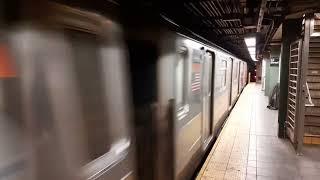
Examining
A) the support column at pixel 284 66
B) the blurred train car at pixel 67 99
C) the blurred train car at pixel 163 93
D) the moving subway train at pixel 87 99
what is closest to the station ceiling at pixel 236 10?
the support column at pixel 284 66

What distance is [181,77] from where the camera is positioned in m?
3.38

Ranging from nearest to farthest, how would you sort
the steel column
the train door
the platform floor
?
the platform floor
the steel column
the train door

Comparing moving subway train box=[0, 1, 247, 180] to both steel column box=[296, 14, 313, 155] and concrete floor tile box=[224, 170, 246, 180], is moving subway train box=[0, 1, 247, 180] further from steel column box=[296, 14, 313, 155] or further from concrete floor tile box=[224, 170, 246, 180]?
steel column box=[296, 14, 313, 155]

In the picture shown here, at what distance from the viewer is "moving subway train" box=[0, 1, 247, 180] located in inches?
41.7

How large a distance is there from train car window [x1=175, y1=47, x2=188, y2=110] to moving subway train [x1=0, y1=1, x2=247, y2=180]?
0.13 meters

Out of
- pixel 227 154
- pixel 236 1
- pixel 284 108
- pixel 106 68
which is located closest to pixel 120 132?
pixel 106 68

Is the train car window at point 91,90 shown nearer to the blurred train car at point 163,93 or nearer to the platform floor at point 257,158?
the blurred train car at point 163,93

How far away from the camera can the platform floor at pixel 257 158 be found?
156 inches

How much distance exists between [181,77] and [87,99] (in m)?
2.01

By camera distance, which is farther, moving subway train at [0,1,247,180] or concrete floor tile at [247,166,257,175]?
concrete floor tile at [247,166,257,175]

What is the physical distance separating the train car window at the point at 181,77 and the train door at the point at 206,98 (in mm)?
1205

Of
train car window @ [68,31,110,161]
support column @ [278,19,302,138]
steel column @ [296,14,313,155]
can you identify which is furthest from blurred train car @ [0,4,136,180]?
support column @ [278,19,302,138]

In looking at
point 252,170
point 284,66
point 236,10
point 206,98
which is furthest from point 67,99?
point 284,66

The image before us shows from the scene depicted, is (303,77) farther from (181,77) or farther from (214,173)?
(181,77)
